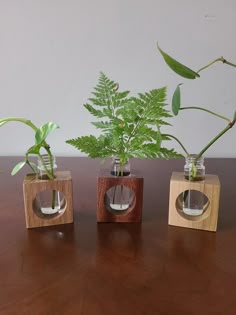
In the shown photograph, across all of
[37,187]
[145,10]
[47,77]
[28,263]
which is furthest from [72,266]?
[145,10]

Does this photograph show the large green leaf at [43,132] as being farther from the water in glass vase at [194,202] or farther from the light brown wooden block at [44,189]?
the water in glass vase at [194,202]

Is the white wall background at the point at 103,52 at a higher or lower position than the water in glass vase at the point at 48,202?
higher

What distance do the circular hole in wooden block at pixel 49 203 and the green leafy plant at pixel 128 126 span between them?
13 cm

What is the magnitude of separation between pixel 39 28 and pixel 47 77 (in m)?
0.17

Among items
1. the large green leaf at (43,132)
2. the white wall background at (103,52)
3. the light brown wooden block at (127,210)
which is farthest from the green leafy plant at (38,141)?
the white wall background at (103,52)

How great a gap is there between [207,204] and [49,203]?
33 cm

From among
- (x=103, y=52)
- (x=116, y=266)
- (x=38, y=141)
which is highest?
(x=103, y=52)

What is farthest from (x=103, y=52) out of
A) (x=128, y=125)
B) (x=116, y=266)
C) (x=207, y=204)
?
(x=116, y=266)

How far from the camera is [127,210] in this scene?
0.64 m

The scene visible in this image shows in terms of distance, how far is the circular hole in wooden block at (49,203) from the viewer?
62 centimetres

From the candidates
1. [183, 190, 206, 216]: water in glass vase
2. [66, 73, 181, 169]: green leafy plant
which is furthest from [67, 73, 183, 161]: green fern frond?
[183, 190, 206, 216]: water in glass vase

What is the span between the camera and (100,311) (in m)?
0.38

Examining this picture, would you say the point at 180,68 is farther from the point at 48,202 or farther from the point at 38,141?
the point at 48,202

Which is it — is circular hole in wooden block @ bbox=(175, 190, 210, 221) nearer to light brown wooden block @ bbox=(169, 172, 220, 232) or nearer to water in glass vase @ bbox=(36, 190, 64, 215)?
light brown wooden block @ bbox=(169, 172, 220, 232)
